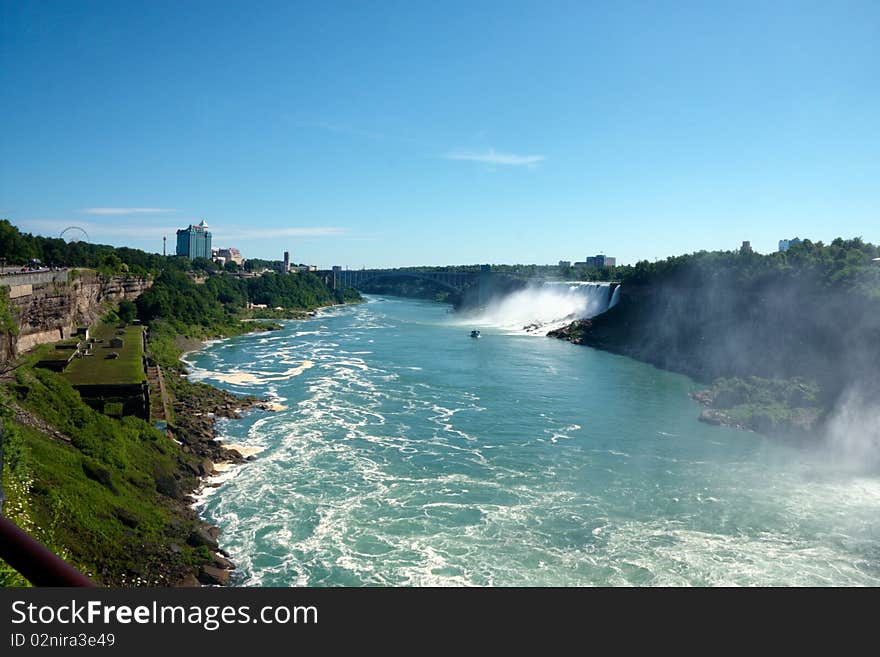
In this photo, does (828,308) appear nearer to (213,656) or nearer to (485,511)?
(485,511)

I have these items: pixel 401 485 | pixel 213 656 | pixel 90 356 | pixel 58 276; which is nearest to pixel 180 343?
pixel 58 276

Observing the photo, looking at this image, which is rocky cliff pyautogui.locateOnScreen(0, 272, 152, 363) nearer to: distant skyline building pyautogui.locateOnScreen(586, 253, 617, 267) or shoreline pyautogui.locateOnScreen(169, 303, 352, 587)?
shoreline pyautogui.locateOnScreen(169, 303, 352, 587)

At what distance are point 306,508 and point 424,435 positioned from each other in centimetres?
495

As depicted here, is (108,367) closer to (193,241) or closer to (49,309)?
(49,309)

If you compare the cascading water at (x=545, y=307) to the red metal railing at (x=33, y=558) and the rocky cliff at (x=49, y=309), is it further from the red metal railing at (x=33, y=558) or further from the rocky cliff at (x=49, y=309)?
the red metal railing at (x=33, y=558)

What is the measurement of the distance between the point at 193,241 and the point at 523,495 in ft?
333

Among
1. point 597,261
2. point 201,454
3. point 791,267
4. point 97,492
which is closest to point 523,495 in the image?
point 201,454

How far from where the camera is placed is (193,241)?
101000 mm

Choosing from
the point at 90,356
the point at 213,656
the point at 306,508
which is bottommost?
the point at 306,508

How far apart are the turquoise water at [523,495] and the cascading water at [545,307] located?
72.8 ft

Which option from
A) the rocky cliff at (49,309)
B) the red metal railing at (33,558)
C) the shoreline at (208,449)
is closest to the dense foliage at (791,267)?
the shoreline at (208,449)

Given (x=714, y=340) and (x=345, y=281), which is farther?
(x=345, y=281)

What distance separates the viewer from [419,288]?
91.4 metres

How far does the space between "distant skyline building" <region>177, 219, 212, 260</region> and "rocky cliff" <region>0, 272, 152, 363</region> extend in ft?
257
